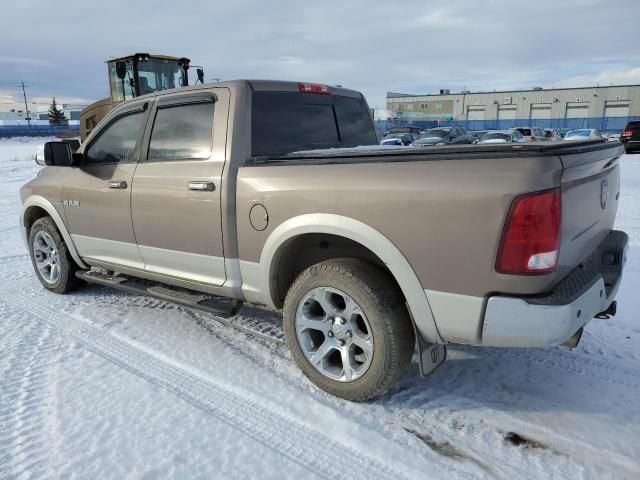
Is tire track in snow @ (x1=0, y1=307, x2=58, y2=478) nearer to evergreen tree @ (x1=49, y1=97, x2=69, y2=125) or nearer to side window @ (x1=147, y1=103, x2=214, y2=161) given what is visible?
side window @ (x1=147, y1=103, x2=214, y2=161)

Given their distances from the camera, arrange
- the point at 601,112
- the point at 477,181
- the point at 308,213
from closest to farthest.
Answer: the point at 477,181 → the point at 308,213 → the point at 601,112

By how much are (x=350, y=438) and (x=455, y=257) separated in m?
1.11

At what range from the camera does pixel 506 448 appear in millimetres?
2611

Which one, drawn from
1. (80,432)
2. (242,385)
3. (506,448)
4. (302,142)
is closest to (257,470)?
(242,385)

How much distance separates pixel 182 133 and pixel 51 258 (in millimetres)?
2352

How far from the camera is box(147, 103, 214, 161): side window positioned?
3.62 m

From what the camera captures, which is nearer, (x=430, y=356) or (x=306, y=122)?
(x=430, y=356)

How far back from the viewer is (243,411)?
2.93 metres

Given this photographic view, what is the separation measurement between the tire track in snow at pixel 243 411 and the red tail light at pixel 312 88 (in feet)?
7.54

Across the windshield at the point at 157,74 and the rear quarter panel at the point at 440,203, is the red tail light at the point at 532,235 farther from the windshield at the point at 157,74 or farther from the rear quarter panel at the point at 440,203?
the windshield at the point at 157,74

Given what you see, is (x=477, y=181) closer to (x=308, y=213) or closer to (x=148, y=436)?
(x=308, y=213)

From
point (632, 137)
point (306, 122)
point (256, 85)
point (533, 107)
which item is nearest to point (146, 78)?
point (306, 122)

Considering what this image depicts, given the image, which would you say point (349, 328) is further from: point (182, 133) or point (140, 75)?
point (140, 75)

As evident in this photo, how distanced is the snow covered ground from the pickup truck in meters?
0.32
